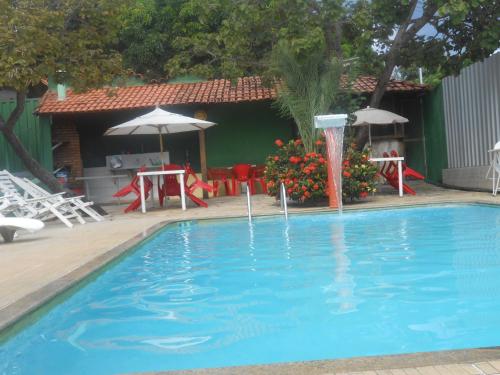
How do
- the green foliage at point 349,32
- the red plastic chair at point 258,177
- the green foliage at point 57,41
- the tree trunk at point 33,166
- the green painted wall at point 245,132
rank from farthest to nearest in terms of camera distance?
1. the green painted wall at point 245,132
2. the red plastic chair at point 258,177
3. the green foliage at point 349,32
4. the tree trunk at point 33,166
5. the green foliage at point 57,41

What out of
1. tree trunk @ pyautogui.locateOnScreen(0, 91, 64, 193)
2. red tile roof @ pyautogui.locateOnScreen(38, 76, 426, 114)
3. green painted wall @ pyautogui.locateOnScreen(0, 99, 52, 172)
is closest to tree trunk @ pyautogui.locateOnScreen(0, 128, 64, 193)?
tree trunk @ pyautogui.locateOnScreen(0, 91, 64, 193)

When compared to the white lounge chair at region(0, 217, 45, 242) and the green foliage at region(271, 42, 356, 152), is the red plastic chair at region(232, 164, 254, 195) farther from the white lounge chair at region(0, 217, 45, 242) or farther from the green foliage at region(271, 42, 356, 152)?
the white lounge chair at region(0, 217, 45, 242)

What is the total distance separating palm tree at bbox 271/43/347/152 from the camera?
38.1ft

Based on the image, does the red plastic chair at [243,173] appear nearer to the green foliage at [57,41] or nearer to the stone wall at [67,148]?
the green foliage at [57,41]

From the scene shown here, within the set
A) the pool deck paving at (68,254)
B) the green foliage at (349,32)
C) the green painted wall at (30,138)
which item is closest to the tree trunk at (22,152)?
the pool deck paving at (68,254)

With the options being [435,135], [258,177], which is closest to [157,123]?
[258,177]

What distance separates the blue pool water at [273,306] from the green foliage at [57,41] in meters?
4.98

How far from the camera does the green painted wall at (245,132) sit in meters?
16.9

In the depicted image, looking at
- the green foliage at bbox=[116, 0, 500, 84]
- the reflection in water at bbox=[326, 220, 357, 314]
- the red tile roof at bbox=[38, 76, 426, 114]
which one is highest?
the green foliage at bbox=[116, 0, 500, 84]

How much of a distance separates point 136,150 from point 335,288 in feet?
44.3

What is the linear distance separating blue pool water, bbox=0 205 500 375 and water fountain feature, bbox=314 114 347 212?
11.2 ft

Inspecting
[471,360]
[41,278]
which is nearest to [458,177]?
[41,278]

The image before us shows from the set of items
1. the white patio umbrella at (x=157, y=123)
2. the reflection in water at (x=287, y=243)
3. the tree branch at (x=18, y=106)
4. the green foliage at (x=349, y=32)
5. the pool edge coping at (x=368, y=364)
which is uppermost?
the green foliage at (x=349, y=32)

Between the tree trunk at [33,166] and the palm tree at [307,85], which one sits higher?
the palm tree at [307,85]
